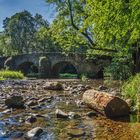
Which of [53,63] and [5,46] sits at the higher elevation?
[5,46]

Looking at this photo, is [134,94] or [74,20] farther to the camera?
[74,20]

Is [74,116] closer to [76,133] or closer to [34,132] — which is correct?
[76,133]

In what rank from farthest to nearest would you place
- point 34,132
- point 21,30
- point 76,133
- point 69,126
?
point 21,30 < point 69,126 < point 76,133 < point 34,132

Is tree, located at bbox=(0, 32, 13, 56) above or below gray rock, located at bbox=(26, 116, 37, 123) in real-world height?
above

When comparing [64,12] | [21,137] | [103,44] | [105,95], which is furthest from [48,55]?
[21,137]

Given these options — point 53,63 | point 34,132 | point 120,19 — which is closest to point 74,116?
point 34,132

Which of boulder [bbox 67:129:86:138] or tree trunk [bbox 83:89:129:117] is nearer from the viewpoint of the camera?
boulder [bbox 67:129:86:138]

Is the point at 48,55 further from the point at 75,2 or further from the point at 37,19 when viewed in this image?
the point at 37,19

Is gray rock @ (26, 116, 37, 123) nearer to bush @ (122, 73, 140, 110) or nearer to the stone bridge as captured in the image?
bush @ (122, 73, 140, 110)

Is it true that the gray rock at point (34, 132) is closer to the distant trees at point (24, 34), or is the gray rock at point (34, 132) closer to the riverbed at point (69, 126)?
the riverbed at point (69, 126)

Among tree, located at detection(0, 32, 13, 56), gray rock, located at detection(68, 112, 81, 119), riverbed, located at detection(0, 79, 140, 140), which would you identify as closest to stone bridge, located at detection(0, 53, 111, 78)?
tree, located at detection(0, 32, 13, 56)

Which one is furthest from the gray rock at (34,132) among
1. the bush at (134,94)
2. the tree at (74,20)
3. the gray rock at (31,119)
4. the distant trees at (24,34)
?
the distant trees at (24,34)

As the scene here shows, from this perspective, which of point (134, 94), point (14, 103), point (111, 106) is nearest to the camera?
point (111, 106)

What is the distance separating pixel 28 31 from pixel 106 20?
222ft
